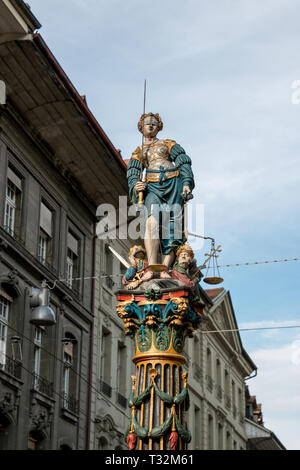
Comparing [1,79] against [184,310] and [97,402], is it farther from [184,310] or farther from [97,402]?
[184,310]

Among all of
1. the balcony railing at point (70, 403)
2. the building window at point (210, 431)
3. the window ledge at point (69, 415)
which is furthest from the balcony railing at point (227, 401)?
the window ledge at point (69, 415)

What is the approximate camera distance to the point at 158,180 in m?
10.1

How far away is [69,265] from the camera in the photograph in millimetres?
25578

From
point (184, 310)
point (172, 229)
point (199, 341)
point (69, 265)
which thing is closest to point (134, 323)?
point (184, 310)

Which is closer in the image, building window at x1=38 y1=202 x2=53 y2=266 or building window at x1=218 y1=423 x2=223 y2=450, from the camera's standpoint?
building window at x1=38 y1=202 x2=53 y2=266

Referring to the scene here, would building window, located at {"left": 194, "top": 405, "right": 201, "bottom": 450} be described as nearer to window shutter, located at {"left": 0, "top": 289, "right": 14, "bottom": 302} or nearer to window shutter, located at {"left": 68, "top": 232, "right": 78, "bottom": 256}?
window shutter, located at {"left": 68, "top": 232, "right": 78, "bottom": 256}

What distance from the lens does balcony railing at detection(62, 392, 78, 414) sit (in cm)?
2339

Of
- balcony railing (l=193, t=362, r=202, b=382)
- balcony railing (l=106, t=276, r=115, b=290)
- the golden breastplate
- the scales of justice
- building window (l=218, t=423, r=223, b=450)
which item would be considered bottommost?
the scales of justice

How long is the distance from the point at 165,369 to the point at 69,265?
1693 centimetres

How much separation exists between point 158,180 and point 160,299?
1695mm

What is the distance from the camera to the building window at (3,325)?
19.9 metres

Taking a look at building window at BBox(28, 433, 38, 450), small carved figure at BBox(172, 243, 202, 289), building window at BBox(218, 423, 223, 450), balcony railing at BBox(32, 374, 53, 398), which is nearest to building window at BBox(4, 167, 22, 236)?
balcony railing at BBox(32, 374, 53, 398)

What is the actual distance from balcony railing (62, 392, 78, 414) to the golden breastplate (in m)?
14.1

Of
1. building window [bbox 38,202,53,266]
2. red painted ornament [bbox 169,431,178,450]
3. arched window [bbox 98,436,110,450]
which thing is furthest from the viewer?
arched window [bbox 98,436,110,450]
